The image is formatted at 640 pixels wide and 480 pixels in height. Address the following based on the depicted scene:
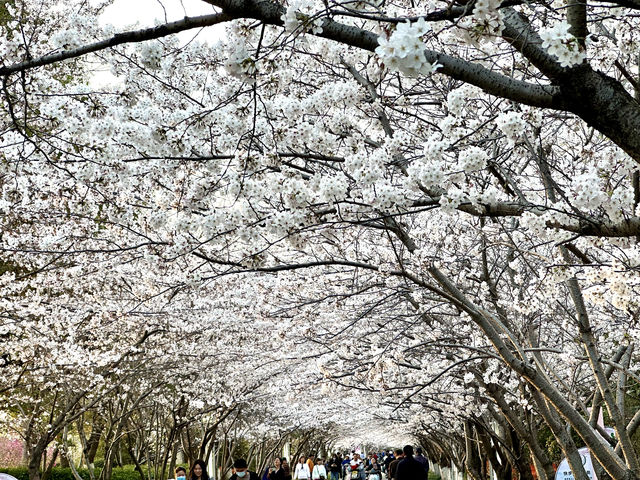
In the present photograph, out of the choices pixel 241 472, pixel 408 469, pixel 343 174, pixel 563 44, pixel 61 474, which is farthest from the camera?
pixel 61 474

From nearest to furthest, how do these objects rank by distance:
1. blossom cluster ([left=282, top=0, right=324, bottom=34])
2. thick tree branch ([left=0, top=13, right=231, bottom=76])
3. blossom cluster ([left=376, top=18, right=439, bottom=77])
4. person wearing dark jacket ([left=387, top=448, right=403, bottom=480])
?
blossom cluster ([left=376, top=18, right=439, bottom=77]) < blossom cluster ([left=282, top=0, right=324, bottom=34]) < thick tree branch ([left=0, top=13, right=231, bottom=76]) < person wearing dark jacket ([left=387, top=448, right=403, bottom=480])

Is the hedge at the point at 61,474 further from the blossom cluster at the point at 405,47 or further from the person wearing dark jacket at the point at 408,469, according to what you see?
the blossom cluster at the point at 405,47

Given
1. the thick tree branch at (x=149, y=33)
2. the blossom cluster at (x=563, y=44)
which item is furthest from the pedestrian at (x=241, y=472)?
the blossom cluster at (x=563, y=44)

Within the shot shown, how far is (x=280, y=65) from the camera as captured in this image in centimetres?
452

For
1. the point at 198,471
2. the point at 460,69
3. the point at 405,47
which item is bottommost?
the point at 198,471

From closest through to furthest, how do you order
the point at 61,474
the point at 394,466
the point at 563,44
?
the point at 563,44 < the point at 394,466 < the point at 61,474

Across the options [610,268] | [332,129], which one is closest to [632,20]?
[610,268]

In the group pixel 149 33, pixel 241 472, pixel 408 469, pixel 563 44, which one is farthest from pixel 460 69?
pixel 408 469

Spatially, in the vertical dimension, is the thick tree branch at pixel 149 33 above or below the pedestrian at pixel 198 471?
above

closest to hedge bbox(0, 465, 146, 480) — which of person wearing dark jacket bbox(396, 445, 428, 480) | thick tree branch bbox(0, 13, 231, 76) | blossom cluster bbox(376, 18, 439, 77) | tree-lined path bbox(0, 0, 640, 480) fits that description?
tree-lined path bbox(0, 0, 640, 480)

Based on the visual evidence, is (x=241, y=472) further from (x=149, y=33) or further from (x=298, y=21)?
(x=298, y=21)

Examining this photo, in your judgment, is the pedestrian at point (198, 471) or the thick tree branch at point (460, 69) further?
the pedestrian at point (198, 471)

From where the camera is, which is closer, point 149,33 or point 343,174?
point 149,33

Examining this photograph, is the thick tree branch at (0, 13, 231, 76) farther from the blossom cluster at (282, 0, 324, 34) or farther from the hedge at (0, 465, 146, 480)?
the hedge at (0, 465, 146, 480)
